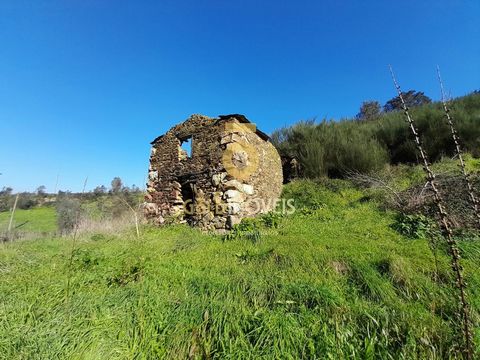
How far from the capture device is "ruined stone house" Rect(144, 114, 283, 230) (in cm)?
709

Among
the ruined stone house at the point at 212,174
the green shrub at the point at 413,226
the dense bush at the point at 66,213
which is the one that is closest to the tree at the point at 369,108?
the ruined stone house at the point at 212,174

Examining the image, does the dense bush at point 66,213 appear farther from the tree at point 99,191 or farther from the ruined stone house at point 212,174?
the ruined stone house at point 212,174

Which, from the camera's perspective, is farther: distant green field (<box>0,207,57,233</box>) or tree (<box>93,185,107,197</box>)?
tree (<box>93,185,107,197</box>)

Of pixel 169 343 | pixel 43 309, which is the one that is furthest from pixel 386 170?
pixel 43 309

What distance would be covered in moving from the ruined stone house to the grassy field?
9.15 feet

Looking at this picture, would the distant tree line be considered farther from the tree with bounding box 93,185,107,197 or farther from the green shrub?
the tree with bounding box 93,185,107,197

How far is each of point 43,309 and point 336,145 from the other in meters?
11.0

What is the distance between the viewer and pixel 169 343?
2.20m

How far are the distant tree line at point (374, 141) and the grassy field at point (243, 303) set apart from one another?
615cm

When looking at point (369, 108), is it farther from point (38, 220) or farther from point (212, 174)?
point (38, 220)

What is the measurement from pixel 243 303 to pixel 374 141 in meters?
10.1

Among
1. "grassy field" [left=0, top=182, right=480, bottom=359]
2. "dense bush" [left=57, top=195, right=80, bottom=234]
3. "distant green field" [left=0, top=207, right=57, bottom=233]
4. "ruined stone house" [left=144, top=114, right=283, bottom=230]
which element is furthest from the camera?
"distant green field" [left=0, top=207, right=57, bottom=233]

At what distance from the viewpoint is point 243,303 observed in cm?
266

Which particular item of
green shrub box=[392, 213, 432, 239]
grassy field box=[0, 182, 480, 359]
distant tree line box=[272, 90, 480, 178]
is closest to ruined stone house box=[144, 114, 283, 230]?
distant tree line box=[272, 90, 480, 178]
